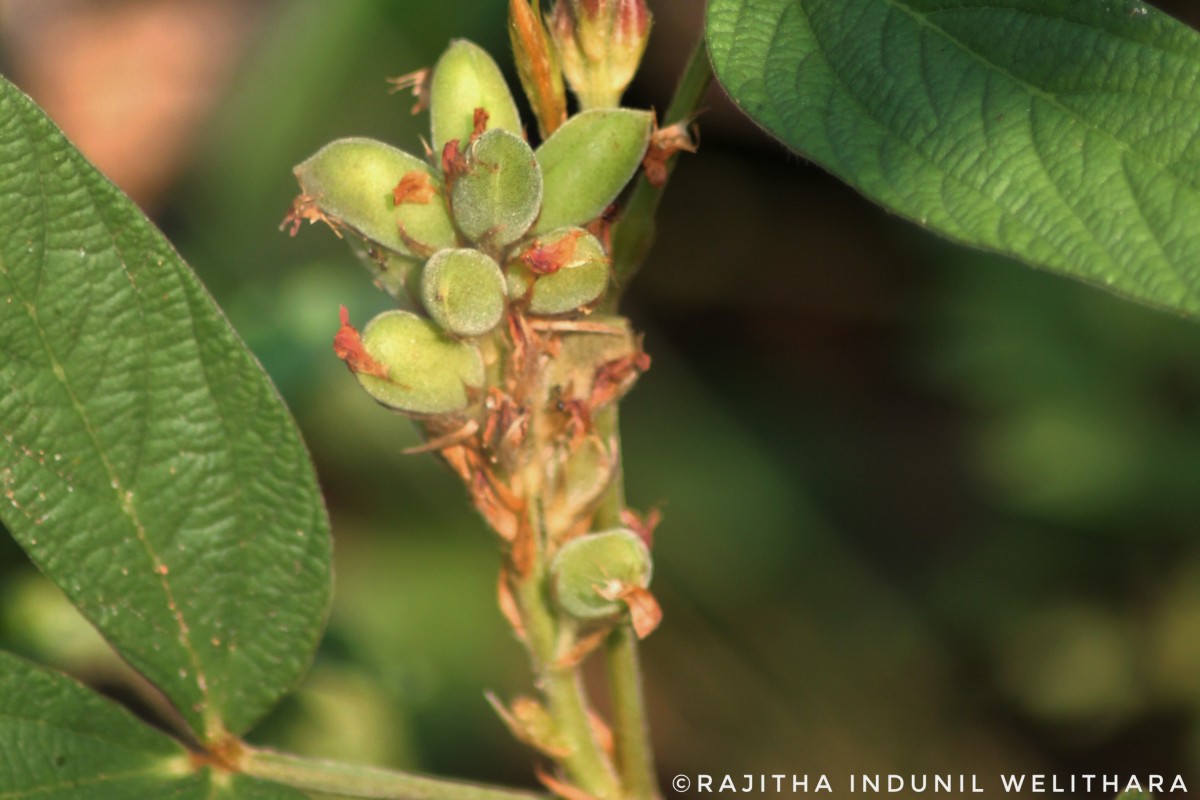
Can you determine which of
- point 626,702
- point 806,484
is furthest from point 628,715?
point 806,484

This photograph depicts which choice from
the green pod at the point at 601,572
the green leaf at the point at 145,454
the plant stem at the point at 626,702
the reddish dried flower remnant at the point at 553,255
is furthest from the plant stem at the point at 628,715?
the reddish dried flower remnant at the point at 553,255

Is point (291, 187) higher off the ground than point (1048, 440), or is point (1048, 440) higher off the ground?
point (291, 187)

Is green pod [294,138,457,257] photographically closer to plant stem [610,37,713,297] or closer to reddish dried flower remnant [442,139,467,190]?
reddish dried flower remnant [442,139,467,190]

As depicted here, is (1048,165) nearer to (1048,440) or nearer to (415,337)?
(415,337)

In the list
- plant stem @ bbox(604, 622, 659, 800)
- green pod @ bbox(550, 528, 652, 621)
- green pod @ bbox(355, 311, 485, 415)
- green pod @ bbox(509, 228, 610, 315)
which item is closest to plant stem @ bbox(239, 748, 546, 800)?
plant stem @ bbox(604, 622, 659, 800)

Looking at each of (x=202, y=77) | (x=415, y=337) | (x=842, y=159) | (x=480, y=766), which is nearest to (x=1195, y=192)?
(x=842, y=159)

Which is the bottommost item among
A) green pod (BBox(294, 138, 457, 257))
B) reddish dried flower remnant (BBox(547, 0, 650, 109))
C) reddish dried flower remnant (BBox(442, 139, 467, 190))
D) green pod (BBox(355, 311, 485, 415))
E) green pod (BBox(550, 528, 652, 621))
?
green pod (BBox(550, 528, 652, 621))
